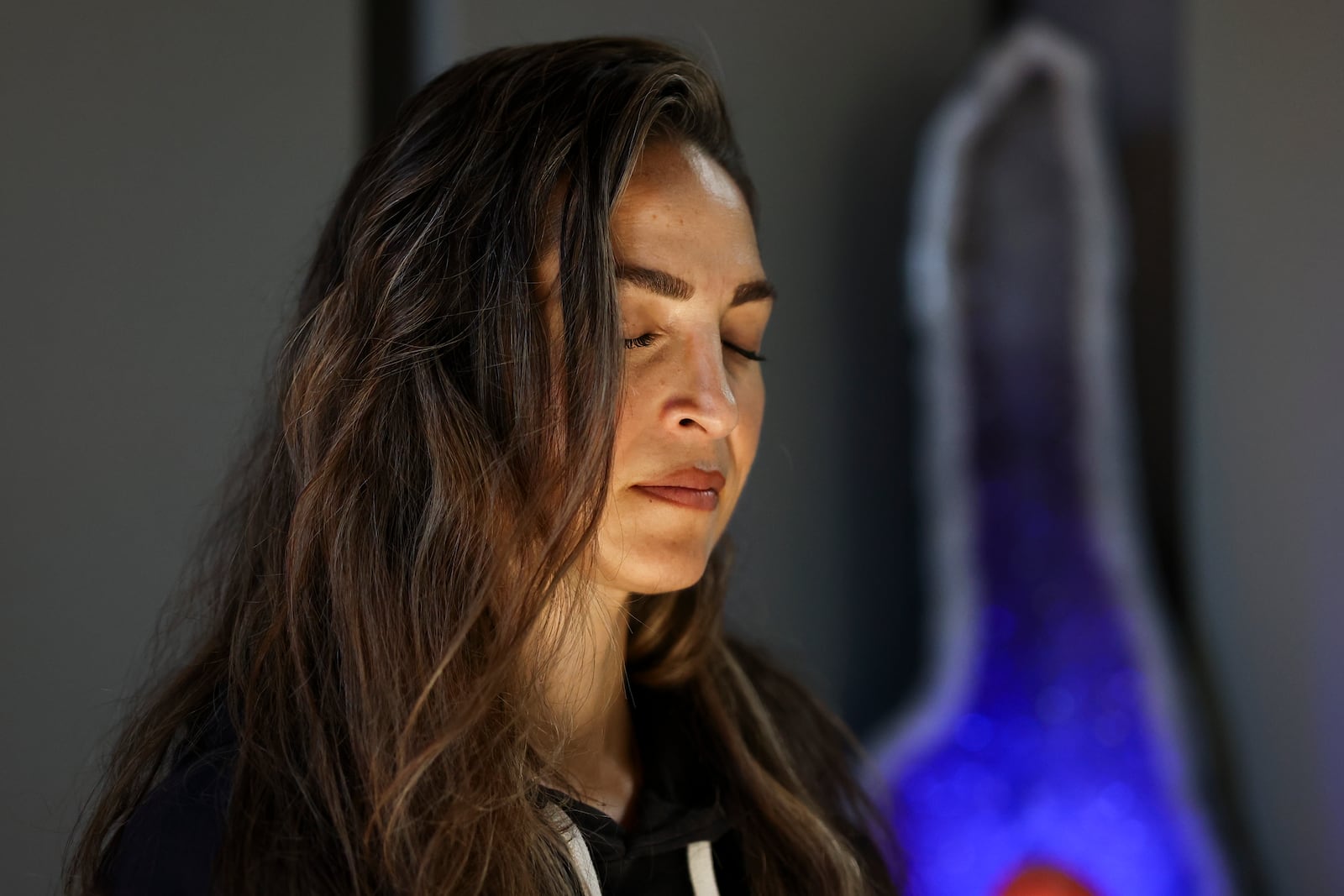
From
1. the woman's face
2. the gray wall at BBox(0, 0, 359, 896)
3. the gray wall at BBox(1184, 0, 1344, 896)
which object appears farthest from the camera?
the gray wall at BBox(1184, 0, 1344, 896)

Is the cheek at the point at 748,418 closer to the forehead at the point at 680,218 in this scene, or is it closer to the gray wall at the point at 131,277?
the forehead at the point at 680,218

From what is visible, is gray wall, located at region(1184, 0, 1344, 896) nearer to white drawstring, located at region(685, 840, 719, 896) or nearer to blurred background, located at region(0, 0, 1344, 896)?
blurred background, located at region(0, 0, 1344, 896)

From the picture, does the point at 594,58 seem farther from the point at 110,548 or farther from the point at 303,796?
the point at 110,548

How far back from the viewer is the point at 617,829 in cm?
92

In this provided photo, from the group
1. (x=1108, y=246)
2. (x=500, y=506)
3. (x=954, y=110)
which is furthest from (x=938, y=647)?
(x=500, y=506)

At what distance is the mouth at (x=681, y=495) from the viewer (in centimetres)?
89

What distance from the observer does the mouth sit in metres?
0.89

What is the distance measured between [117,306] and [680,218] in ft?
2.02

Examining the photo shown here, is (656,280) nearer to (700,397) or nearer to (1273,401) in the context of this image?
(700,397)

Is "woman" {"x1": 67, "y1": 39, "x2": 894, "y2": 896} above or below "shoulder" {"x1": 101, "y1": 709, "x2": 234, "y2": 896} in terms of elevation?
above

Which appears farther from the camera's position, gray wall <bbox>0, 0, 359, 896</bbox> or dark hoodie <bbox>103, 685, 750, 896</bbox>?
gray wall <bbox>0, 0, 359, 896</bbox>

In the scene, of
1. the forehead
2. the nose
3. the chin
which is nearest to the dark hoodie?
the chin

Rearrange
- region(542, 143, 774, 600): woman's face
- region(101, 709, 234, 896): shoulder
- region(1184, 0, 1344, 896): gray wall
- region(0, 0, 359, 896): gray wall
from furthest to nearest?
region(1184, 0, 1344, 896): gray wall < region(0, 0, 359, 896): gray wall < region(542, 143, 774, 600): woman's face < region(101, 709, 234, 896): shoulder

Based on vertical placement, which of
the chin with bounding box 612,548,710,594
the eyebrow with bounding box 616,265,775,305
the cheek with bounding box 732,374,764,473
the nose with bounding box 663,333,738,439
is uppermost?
the eyebrow with bounding box 616,265,775,305
